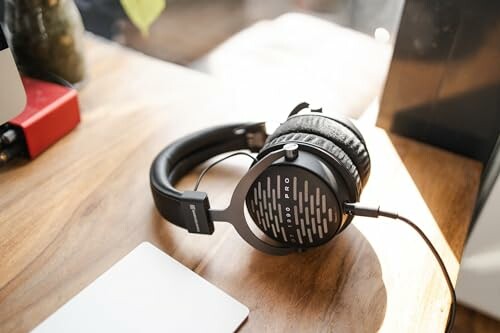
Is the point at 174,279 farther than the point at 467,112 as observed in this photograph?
No

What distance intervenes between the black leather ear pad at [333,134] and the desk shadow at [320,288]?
93mm

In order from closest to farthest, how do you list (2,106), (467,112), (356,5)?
(2,106), (467,112), (356,5)

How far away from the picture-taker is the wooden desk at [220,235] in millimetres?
508

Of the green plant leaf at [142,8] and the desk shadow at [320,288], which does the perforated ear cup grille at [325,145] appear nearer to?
the desk shadow at [320,288]

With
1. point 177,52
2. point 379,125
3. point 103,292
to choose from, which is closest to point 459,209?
point 379,125

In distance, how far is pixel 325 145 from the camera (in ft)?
1.63

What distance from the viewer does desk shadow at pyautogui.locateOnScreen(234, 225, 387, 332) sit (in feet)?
1.63

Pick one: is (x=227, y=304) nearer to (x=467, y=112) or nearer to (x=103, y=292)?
(x=103, y=292)

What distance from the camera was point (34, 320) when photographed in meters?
0.49

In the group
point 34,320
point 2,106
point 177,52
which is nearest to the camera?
point 34,320

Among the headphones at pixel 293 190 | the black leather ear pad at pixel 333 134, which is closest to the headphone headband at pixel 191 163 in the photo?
the headphones at pixel 293 190

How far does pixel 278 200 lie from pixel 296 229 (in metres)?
0.04

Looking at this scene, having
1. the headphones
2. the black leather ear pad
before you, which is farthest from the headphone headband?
the black leather ear pad

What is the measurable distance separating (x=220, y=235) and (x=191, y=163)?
0.12 metres
